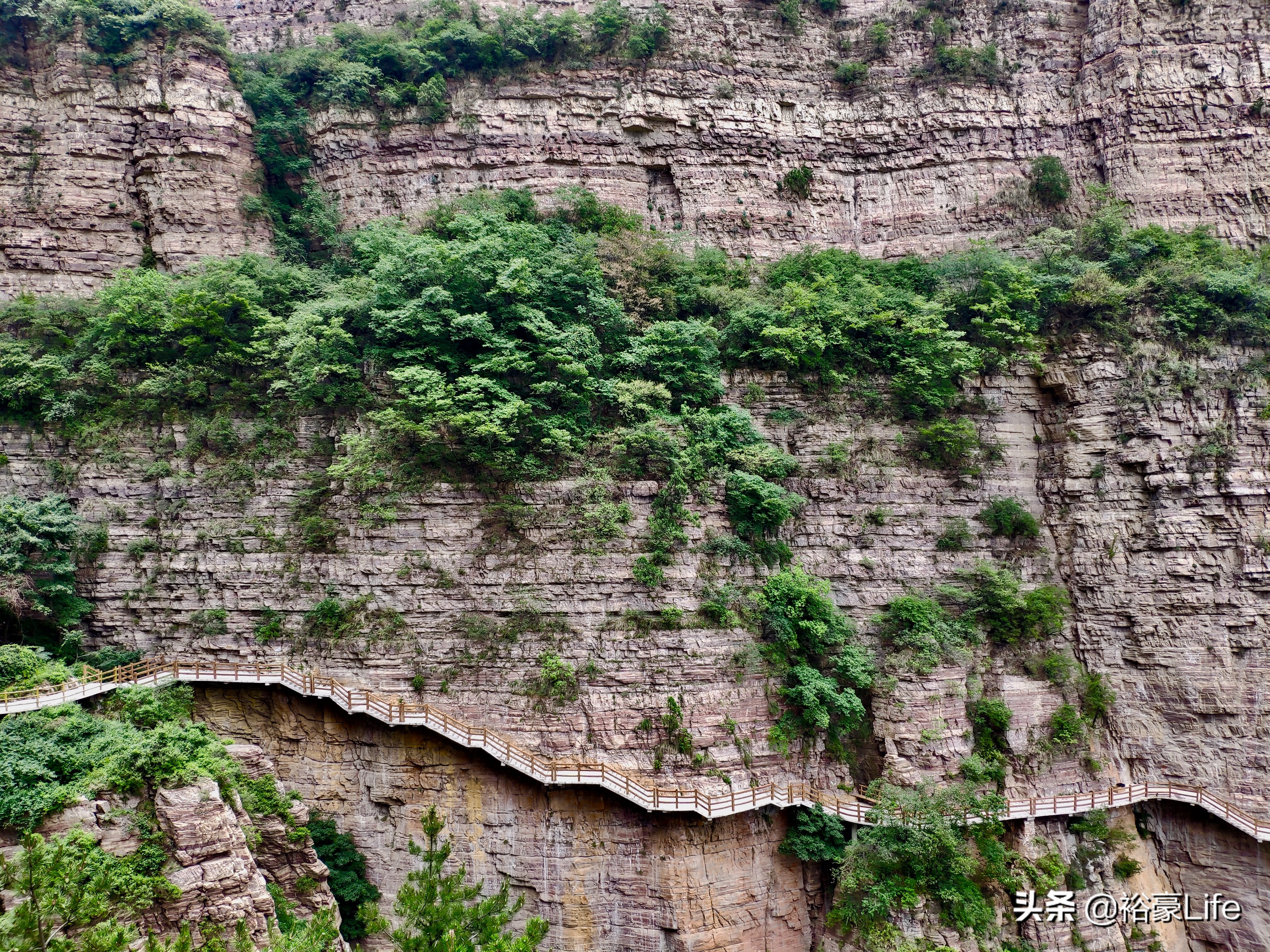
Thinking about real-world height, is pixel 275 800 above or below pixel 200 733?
below

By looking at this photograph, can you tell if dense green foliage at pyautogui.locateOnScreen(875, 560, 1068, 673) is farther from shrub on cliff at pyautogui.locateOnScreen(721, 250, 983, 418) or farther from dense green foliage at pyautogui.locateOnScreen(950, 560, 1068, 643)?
shrub on cliff at pyautogui.locateOnScreen(721, 250, 983, 418)

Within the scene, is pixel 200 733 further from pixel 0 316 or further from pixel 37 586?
pixel 0 316

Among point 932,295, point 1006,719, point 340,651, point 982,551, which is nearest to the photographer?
point 340,651

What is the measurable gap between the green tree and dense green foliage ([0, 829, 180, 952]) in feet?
12.2

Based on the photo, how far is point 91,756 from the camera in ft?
43.9

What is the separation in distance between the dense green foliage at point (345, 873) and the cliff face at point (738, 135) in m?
16.0

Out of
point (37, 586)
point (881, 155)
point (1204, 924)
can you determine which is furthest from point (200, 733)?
point (881, 155)

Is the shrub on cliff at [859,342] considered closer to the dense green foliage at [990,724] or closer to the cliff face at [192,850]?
Result: the dense green foliage at [990,724]

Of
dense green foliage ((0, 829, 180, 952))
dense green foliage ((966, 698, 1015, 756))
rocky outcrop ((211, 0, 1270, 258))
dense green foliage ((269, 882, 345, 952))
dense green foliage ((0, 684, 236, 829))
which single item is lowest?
dense green foliage ((269, 882, 345, 952))

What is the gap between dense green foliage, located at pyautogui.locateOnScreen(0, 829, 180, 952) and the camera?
9.64m

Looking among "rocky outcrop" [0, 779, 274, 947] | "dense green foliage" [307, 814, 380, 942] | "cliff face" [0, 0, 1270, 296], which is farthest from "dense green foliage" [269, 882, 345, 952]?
"cliff face" [0, 0, 1270, 296]

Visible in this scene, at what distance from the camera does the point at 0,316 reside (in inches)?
792

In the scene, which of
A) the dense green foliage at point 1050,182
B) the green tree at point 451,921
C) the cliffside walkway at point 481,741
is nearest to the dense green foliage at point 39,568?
the cliffside walkway at point 481,741

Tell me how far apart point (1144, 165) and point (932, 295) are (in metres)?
8.03
